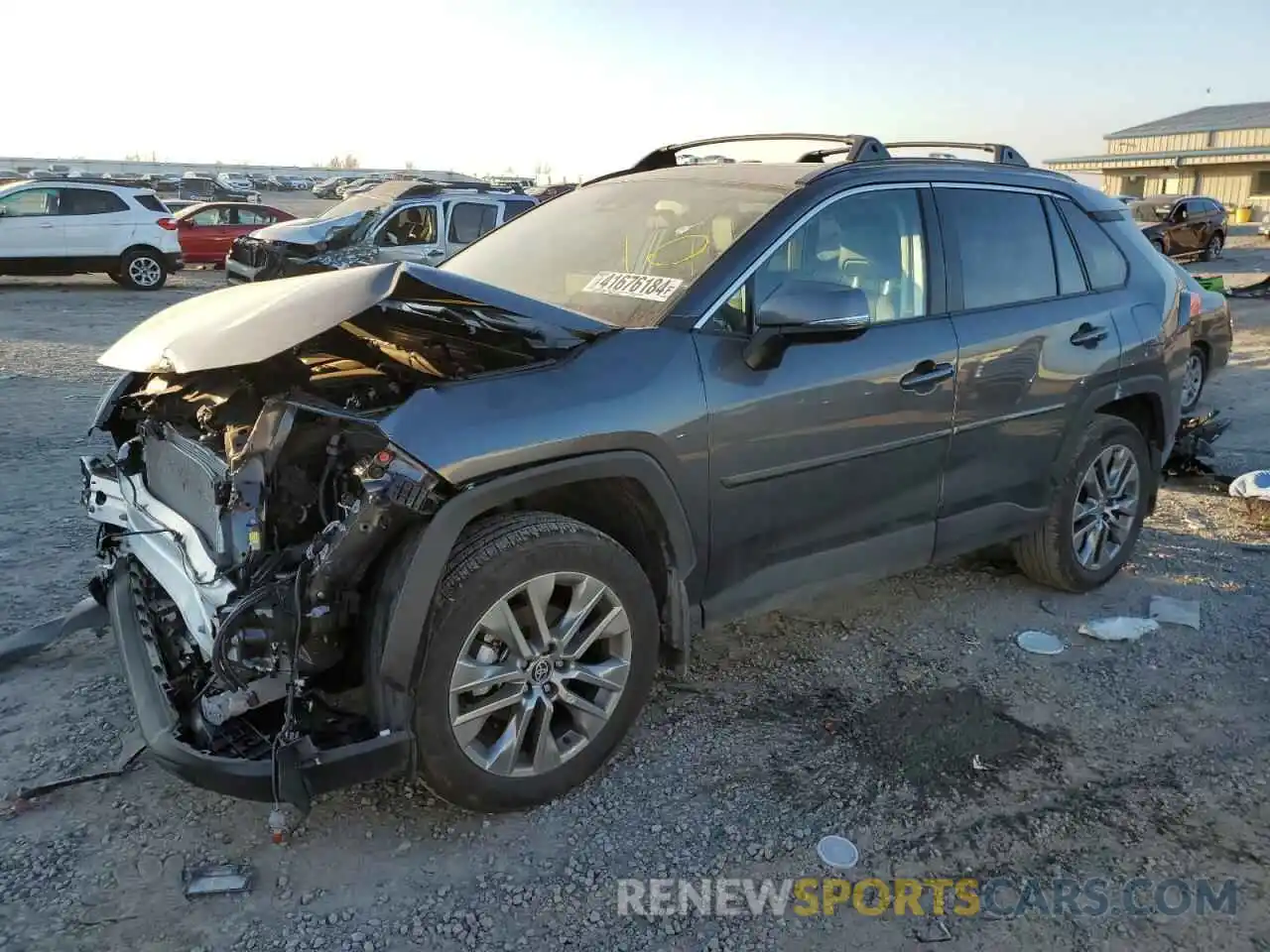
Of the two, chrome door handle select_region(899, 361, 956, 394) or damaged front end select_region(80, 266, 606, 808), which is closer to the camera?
damaged front end select_region(80, 266, 606, 808)

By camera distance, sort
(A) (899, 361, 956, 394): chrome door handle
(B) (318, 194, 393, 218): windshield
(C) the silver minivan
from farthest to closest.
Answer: (B) (318, 194, 393, 218): windshield, (C) the silver minivan, (A) (899, 361, 956, 394): chrome door handle

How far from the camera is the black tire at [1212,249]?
82.9 ft

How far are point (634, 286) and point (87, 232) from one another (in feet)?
53.9

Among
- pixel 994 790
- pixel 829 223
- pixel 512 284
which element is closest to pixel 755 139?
pixel 829 223

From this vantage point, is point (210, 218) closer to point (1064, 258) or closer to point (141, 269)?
point (141, 269)

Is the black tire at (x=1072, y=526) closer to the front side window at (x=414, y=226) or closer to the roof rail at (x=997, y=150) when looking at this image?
the roof rail at (x=997, y=150)

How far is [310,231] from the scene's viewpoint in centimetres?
1418

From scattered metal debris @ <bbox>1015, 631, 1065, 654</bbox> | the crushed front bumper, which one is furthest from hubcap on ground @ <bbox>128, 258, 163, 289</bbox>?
scattered metal debris @ <bbox>1015, 631, 1065, 654</bbox>

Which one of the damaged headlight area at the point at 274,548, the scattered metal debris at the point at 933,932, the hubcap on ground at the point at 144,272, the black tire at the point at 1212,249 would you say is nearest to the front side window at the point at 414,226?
the hubcap on ground at the point at 144,272

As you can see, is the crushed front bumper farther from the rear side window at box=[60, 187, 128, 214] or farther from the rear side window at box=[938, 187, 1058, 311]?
the rear side window at box=[60, 187, 128, 214]

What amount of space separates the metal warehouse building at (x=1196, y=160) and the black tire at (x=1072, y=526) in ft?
132

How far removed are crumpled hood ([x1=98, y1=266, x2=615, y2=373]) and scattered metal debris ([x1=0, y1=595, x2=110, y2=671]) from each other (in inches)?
40.3

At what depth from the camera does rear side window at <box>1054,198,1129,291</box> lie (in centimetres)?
450

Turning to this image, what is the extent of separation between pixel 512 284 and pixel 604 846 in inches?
81.8
